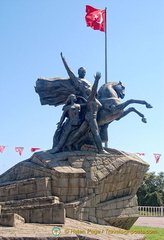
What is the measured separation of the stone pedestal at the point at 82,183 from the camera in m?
11.1

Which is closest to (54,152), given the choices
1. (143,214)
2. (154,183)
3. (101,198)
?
(101,198)

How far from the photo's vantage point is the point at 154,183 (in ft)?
108

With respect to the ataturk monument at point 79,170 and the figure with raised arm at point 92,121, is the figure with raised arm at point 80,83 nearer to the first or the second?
the ataturk monument at point 79,170

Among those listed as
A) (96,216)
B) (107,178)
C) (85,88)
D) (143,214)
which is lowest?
(143,214)

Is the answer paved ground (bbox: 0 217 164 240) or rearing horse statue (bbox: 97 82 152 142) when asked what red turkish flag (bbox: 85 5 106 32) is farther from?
paved ground (bbox: 0 217 164 240)

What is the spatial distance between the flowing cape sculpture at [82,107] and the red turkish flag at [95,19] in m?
4.74

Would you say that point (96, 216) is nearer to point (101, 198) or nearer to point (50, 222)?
point (101, 198)

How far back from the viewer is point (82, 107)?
13.1 m

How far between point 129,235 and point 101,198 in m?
2.29

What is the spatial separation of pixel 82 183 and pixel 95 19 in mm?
10120

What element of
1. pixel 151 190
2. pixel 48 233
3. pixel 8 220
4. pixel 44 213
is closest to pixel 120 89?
pixel 44 213

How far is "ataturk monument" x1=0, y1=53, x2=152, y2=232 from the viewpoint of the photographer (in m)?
10.8

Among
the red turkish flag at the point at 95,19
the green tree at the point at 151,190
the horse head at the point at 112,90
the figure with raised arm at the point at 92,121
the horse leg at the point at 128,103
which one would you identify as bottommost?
the green tree at the point at 151,190

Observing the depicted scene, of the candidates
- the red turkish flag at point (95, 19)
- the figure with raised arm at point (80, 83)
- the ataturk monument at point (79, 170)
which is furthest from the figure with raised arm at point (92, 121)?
the red turkish flag at point (95, 19)
